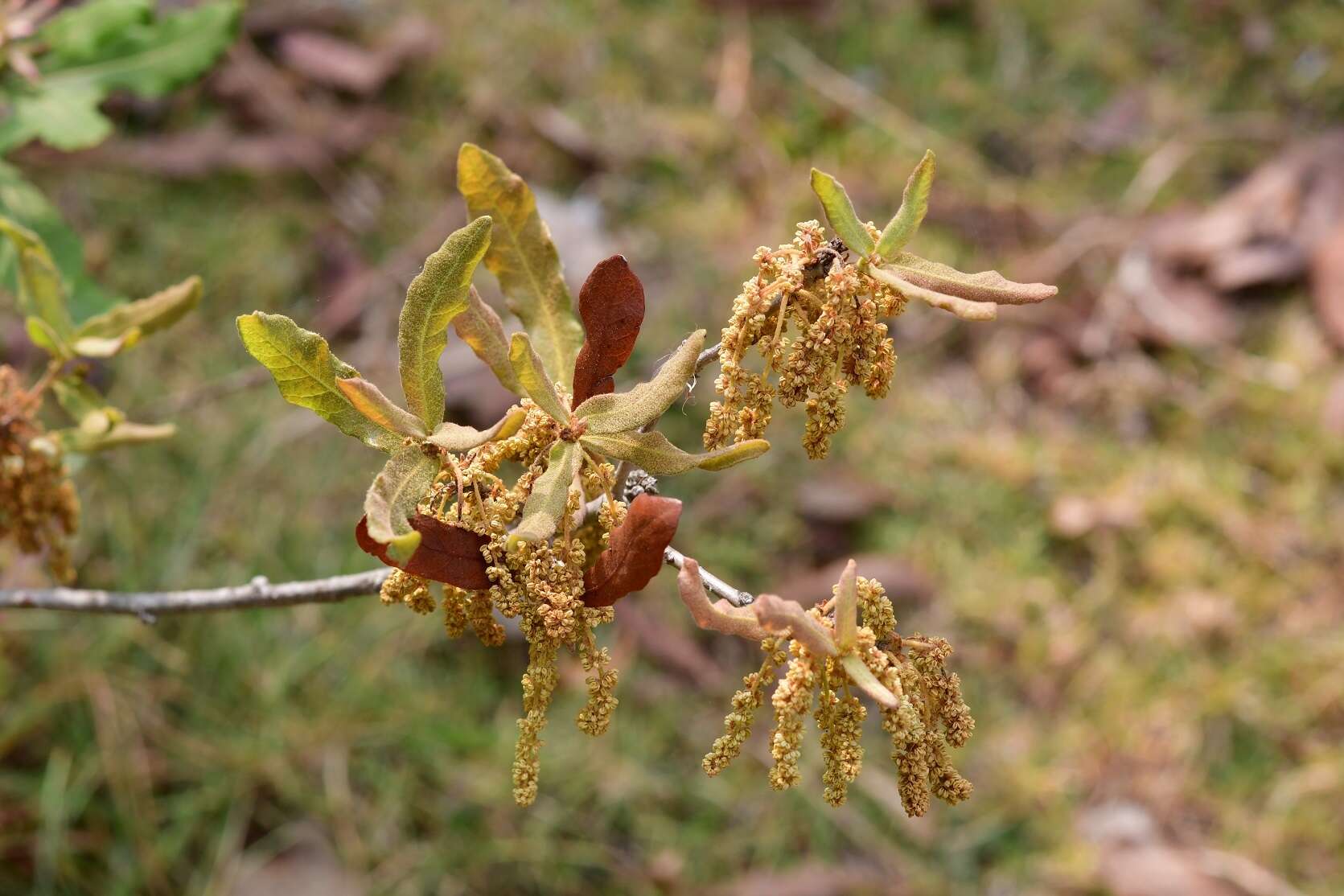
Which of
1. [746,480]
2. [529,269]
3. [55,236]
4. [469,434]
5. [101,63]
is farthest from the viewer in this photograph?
[746,480]

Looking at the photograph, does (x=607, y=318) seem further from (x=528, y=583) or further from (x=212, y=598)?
(x=212, y=598)

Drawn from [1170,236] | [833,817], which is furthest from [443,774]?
[1170,236]

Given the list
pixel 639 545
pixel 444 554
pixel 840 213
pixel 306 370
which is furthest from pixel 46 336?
pixel 840 213

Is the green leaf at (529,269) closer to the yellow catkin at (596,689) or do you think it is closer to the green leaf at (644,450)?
the green leaf at (644,450)

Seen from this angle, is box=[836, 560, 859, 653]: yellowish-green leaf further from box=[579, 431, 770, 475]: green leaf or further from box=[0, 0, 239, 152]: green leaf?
box=[0, 0, 239, 152]: green leaf

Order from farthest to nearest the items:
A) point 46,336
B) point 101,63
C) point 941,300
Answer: point 101,63, point 46,336, point 941,300

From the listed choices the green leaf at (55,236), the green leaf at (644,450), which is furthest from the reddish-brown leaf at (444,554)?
the green leaf at (55,236)
